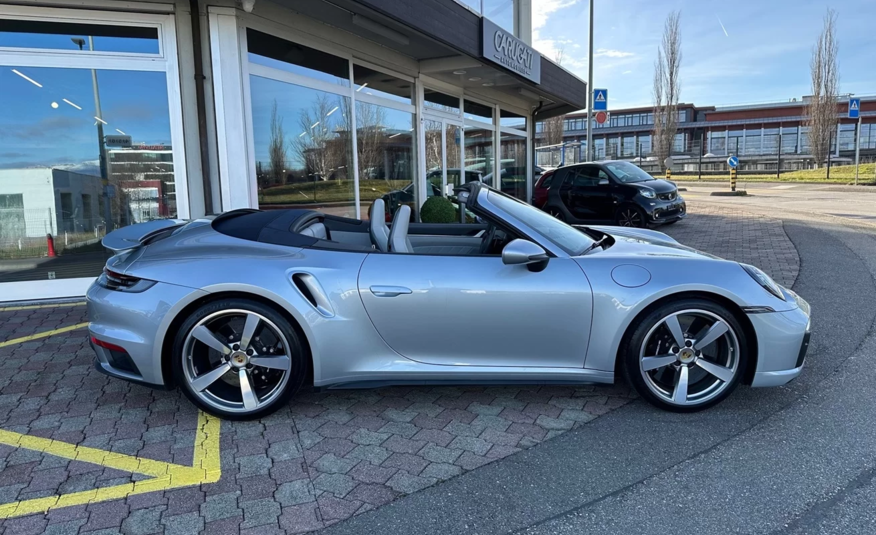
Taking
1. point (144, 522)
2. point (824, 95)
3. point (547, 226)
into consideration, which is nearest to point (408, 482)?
point (144, 522)

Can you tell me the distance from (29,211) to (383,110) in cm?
535

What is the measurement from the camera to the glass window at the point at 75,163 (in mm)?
6164

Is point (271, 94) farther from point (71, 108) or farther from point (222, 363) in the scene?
point (222, 363)

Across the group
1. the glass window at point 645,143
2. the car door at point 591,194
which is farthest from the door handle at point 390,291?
the glass window at point 645,143

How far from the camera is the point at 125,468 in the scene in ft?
8.96

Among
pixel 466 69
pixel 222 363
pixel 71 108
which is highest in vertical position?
pixel 466 69

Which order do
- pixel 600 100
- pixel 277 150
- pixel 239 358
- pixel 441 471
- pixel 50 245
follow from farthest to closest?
pixel 600 100
pixel 277 150
pixel 50 245
pixel 239 358
pixel 441 471

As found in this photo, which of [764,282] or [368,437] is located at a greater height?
[764,282]

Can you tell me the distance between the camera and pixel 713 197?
63.7 feet

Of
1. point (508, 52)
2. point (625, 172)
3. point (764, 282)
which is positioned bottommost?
point (764, 282)

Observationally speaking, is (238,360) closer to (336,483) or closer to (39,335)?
(336,483)

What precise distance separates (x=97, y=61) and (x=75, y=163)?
1.18 meters

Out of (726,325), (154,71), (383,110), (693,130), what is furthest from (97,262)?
(693,130)

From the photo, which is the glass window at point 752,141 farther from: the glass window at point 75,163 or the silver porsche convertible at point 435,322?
the silver porsche convertible at point 435,322
